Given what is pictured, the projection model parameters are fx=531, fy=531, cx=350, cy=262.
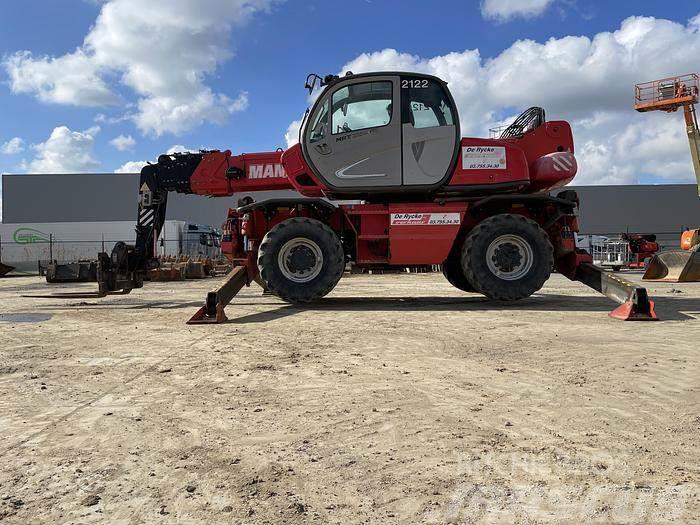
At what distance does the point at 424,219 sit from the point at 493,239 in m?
1.19

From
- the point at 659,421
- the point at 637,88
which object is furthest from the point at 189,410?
the point at 637,88

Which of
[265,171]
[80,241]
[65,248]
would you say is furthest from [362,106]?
[65,248]

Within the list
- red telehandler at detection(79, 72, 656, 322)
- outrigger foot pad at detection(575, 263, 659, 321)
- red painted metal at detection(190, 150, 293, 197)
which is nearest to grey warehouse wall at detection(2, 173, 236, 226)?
red painted metal at detection(190, 150, 293, 197)

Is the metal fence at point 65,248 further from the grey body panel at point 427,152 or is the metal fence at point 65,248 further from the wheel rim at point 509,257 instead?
the wheel rim at point 509,257

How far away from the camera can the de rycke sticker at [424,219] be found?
9.02 metres

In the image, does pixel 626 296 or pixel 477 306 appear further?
pixel 477 306

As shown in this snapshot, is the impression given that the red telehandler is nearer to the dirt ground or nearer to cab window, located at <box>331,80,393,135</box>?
cab window, located at <box>331,80,393,135</box>

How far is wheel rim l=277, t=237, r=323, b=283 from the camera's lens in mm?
9000

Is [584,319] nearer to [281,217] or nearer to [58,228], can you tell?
[281,217]

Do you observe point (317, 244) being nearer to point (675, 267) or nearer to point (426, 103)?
point (426, 103)

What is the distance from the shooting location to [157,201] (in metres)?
10.8

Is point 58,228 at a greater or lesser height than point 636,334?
greater

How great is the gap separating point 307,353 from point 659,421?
303 centimetres

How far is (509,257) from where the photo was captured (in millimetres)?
8984
